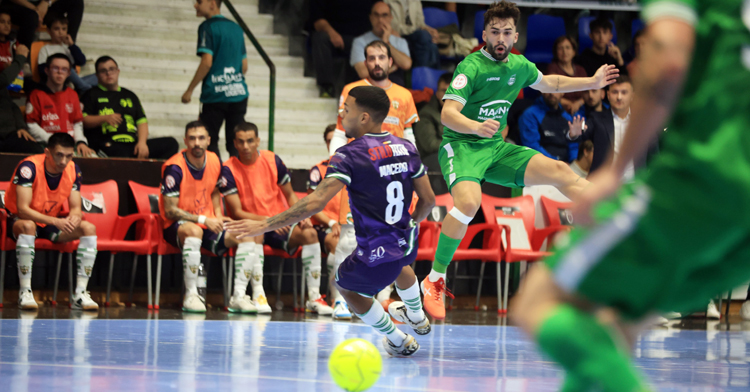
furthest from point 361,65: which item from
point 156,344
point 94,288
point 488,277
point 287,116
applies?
point 156,344

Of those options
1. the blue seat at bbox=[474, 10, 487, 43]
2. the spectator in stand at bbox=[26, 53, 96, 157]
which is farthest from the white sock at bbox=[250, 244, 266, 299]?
the blue seat at bbox=[474, 10, 487, 43]

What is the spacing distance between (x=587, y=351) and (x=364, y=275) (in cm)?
291

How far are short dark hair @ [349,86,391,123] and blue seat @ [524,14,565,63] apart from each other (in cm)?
770

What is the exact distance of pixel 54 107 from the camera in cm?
870

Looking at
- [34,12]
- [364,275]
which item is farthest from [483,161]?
[34,12]

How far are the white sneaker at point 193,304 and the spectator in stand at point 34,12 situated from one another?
4047 millimetres

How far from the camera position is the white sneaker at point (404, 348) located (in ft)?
15.5

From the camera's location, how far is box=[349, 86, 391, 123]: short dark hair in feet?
15.1

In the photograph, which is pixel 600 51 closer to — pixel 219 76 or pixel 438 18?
pixel 438 18

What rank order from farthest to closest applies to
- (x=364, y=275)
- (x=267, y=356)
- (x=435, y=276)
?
1. (x=435, y=276)
2. (x=267, y=356)
3. (x=364, y=275)

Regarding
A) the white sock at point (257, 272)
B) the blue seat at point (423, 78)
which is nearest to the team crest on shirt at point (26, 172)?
the white sock at point (257, 272)

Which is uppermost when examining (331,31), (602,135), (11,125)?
(331,31)

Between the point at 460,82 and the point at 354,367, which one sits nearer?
the point at 354,367

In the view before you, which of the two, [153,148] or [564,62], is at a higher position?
[564,62]
